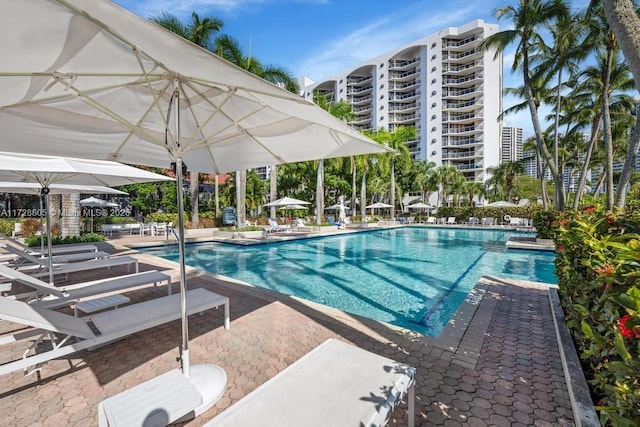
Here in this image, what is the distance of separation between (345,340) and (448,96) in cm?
5807

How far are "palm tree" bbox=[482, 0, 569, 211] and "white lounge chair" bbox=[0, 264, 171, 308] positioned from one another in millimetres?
16004

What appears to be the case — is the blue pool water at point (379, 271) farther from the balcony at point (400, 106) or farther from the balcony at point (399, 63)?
the balcony at point (399, 63)

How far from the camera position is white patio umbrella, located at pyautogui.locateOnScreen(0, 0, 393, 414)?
6.22ft

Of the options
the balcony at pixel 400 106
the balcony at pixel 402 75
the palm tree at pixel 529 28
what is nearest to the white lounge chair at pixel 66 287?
the palm tree at pixel 529 28

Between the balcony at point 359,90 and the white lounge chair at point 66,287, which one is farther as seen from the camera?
the balcony at point 359,90

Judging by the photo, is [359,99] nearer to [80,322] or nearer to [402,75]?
[402,75]

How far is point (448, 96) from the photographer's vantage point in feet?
170

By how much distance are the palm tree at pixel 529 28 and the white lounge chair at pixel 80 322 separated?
1550 centimetres

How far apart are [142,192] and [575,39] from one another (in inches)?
1199

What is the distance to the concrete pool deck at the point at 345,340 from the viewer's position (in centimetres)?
260

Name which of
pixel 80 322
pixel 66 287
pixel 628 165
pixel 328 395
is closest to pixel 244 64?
pixel 66 287

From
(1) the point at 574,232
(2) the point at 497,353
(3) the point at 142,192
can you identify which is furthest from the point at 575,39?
(3) the point at 142,192

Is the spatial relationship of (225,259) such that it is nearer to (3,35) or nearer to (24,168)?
(24,168)

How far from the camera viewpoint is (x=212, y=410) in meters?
2.56
